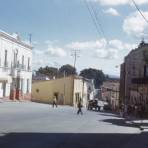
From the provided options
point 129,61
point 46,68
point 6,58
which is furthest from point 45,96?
point 46,68

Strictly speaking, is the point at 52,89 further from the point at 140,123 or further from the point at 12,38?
the point at 140,123

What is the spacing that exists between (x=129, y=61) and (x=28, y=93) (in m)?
23.2

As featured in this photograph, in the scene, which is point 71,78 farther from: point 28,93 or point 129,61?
point 28,93

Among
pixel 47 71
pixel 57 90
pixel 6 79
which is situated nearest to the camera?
pixel 6 79

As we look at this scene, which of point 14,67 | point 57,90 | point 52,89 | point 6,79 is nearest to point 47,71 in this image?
point 57,90

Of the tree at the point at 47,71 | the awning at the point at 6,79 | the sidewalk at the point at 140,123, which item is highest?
the tree at the point at 47,71

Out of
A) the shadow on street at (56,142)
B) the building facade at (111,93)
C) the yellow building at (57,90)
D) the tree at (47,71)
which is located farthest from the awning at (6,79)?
the tree at (47,71)

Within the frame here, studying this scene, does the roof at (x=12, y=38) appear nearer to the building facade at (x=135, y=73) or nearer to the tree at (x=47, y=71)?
the building facade at (x=135, y=73)

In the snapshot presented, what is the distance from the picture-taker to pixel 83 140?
22.0 meters

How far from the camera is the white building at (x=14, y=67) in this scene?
6450cm

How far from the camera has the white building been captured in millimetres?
64500

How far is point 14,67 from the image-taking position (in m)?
69.9

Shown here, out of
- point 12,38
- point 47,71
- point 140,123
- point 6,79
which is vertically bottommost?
point 140,123

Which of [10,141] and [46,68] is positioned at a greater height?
[46,68]
